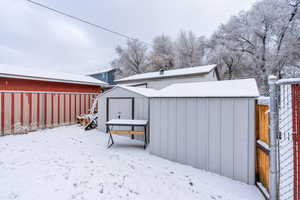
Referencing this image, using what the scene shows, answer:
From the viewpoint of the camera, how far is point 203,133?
375 centimetres

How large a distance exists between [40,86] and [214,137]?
9498 mm

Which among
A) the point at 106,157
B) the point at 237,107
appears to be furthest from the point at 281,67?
the point at 106,157

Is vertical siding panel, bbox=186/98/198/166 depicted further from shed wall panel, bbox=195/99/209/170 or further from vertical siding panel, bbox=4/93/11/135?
vertical siding panel, bbox=4/93/11/135

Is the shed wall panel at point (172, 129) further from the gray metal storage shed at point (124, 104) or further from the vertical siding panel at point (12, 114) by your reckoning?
the vertical siding panel at point (12, 114)

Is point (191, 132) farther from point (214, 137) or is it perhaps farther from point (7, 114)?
point (7, 114)

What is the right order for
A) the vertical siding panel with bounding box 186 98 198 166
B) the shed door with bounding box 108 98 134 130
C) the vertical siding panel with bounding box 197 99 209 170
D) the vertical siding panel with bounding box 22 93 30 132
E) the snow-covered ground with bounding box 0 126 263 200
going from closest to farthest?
the snow-covered ground with bounding box 0 126 263 200 < the vertical siding panel with bounding box 197 99 209 170 < the vertical siding panel with bounding box 186 98 198 166 < the shed door with bounding box 108 98 134 130 < the vertical siding panel with bounding box 22 93 30 132

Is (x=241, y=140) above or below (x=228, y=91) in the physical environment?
below

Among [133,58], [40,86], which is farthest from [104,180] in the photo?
[133,58]

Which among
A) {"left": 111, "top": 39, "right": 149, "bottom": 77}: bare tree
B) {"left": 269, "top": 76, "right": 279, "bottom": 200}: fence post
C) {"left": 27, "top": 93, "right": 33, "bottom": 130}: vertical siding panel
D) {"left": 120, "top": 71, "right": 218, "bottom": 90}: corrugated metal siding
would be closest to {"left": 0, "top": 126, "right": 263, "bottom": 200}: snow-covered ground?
{"left": 269, "top": 76, "right": 279, "bottom": 200}: fence post

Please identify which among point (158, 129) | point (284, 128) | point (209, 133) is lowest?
point (158, 129)

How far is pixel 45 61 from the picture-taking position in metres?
18.9

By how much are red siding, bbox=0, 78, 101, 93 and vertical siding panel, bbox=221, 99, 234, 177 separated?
954 centimetres

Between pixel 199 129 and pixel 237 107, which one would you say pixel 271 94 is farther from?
pixel 199 129

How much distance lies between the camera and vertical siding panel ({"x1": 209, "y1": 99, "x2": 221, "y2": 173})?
138 inches
